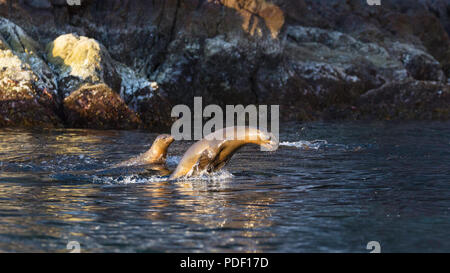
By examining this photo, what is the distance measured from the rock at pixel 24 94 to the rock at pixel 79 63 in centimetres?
60

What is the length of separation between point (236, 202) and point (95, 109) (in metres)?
11.3

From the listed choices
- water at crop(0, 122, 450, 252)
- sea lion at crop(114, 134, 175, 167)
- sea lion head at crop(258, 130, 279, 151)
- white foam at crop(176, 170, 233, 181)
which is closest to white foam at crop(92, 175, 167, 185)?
water at crop(0, 122, 450, 252)

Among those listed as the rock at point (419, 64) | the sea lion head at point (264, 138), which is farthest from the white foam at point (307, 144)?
the rock at point (419, 64)

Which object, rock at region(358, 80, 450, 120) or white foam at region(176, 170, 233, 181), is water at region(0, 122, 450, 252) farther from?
rock at region(358, 80, 450, 120)

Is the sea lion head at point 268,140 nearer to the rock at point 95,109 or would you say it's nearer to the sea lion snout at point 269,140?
the sea lion snout at point 269,140

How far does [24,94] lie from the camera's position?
58.3 feet

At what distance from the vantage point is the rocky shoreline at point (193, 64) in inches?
722

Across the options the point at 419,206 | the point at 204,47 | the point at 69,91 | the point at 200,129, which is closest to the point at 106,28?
the point at 204,47

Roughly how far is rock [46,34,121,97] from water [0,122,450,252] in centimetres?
543

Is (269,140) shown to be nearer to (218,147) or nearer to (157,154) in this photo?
(218,147)

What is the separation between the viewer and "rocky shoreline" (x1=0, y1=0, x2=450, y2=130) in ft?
60.1

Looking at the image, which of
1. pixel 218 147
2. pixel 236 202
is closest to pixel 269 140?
pixel 218 147

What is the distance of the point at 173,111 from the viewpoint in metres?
20.3
